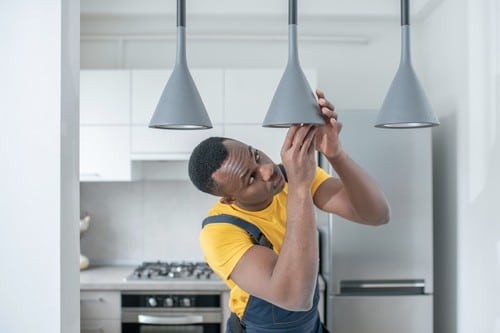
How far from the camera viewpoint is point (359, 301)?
2922mm

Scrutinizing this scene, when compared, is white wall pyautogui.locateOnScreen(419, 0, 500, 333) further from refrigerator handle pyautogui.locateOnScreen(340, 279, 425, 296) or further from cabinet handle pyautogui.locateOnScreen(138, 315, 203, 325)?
cabinet handle pyautogui.locateOnScreen(138, 315, 203, 325)

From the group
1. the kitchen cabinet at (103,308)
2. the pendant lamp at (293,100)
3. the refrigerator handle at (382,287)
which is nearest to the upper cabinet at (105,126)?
the kitchen cabinet at (103,308)

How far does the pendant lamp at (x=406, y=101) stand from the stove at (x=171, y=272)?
2.21 m

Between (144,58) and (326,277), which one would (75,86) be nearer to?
(326,277)

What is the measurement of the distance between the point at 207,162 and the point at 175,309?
6.01 feet

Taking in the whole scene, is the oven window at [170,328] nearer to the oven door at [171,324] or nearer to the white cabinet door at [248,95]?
the oven door at [171,324]

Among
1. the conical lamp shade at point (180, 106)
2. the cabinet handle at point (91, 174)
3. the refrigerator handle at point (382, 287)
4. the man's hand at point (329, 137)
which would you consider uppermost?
the conical lamp shade at point (180, 106)

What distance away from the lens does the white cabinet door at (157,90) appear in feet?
10.4

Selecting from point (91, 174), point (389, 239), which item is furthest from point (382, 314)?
point (91, 174)

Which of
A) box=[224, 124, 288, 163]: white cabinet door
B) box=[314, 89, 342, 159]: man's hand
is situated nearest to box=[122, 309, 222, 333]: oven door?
box=[224, 124, 288, 163]: white cabinet door

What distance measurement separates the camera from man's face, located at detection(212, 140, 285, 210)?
1.31m

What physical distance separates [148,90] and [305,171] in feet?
7.43
